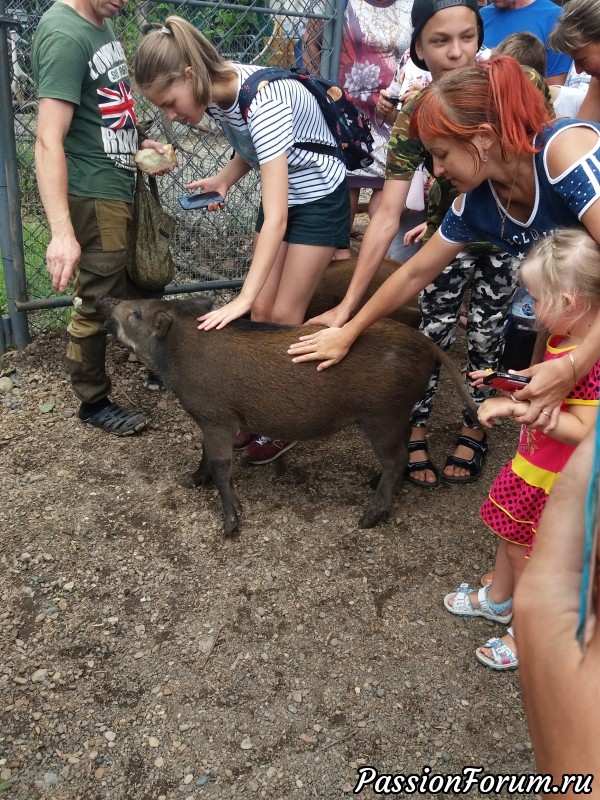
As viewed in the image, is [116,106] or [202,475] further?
[202,475]

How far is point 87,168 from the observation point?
3641 millimetres

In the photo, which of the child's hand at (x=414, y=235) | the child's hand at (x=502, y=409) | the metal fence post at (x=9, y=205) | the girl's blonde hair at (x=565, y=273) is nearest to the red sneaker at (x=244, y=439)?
the child's hand at (x=414, y=235)

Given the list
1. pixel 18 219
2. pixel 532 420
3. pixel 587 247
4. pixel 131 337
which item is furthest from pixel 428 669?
pixel 18 219

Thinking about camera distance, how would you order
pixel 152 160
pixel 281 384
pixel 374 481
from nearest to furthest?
pixel 281 384 → pixel 152 160 → pixel 374 481

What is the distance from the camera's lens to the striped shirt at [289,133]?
9.84ft

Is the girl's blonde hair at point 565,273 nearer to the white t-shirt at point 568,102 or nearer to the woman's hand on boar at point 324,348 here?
the woman's hand on boar at point 324,348

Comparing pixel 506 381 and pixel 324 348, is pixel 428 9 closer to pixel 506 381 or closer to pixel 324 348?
pixel 324 348

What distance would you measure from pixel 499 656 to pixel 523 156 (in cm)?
192

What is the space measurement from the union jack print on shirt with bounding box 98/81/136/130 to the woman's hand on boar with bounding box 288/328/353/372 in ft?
5.34

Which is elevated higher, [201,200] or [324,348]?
[201,200]

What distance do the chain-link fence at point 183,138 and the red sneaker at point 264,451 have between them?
1.69m

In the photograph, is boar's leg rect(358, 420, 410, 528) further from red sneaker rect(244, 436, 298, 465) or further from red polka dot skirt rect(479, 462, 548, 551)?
red polka dot skirt rect(479, 462, 548, 551)

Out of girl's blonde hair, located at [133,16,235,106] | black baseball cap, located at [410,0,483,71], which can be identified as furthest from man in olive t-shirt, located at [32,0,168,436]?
black baseball cap, located at [410,0,483,71]

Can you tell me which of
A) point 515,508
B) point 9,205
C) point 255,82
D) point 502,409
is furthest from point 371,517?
point 9,205
